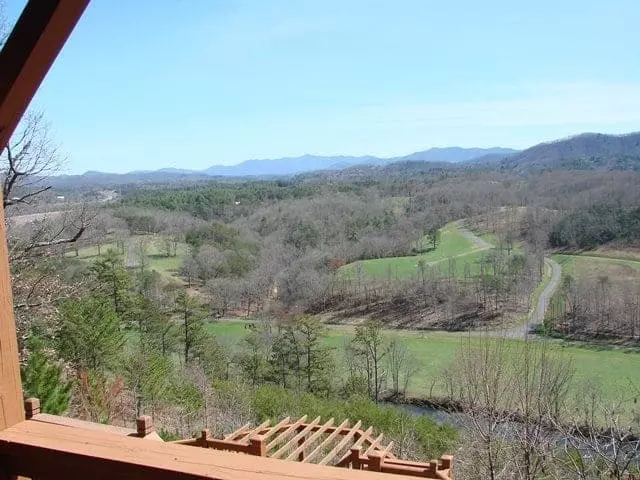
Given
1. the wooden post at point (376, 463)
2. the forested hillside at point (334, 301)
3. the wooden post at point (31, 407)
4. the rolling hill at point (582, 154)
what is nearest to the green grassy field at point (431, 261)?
the forested hillside at point (334, 301)

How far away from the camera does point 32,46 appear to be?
743 mm

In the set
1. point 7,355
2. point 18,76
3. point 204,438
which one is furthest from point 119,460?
point 204,438

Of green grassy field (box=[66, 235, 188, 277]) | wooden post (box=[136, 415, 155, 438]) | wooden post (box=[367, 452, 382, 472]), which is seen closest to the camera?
wooden post (box=[136, 415, 155, 438])

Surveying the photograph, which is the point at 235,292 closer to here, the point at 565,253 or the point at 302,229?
the point at 302,229

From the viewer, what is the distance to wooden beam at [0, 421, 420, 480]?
669 mm

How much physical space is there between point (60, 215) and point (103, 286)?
10.8 meters

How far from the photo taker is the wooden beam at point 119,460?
0.67m

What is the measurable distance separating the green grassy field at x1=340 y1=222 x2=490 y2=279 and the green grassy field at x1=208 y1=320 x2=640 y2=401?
1105 cm

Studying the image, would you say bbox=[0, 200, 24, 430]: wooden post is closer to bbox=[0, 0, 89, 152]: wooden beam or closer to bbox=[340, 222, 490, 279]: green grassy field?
bbox=[0, 0, 89, 152]: wooden beam

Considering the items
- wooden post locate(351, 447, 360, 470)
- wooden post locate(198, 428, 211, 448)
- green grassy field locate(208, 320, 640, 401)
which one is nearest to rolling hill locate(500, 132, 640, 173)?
green grassy field locate(208, 320, 640, 401)

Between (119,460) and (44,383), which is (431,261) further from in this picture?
(119,460)

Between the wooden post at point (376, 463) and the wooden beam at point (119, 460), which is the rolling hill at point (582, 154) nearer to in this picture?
the wooden post at point (376, 463)

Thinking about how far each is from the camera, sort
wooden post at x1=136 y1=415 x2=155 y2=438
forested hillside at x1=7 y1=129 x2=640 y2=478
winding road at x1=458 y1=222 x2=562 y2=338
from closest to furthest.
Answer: wooden post at x1=136 y1=415 x2=155 y2=438
forested hillside at x1=7 y1=129 x2=640 y2=478
winding road at x1=458 y1=222 x2=562 y2=338

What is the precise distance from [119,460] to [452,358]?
30.0 m
